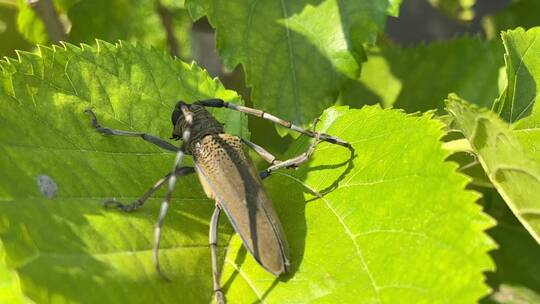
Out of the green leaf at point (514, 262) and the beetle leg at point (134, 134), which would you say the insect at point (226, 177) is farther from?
the green leaf at point (514, 262)

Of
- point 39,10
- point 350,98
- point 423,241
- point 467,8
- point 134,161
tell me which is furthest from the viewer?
point 467,8

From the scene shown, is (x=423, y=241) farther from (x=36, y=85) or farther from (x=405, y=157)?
(x=36, y=85)

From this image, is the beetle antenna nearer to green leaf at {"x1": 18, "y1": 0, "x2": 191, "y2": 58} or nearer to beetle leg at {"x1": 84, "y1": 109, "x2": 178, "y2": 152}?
beetle leg at {"x1": 84, "y1": 109, "x2": 178, "y2": 152}

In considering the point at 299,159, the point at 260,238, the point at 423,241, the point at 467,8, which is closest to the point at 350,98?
the point at 467,8

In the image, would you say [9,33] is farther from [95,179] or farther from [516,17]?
[516,17]

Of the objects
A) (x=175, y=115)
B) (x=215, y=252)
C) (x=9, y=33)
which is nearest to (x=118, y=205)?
(x=215, y=252)


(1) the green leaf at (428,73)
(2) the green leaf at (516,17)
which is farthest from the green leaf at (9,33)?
(2) the green leaf at (516,17)
